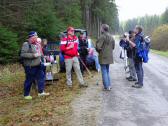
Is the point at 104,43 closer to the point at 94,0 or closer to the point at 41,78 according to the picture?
the point at 41,78

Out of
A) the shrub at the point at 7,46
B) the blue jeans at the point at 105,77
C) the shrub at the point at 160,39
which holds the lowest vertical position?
the shrub at the point at 160,39

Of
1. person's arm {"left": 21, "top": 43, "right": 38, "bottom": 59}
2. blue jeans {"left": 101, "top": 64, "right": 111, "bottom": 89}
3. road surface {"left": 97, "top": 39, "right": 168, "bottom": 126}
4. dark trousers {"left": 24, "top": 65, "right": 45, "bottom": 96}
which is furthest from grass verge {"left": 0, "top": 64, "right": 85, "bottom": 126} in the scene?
person's arm {"left": 21, "top": 43, "right": 38, "bottom": 59}

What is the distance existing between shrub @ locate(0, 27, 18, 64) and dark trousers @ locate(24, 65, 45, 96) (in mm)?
7703

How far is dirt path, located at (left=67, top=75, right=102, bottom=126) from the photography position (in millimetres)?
8859

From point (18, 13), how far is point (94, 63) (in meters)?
6.94

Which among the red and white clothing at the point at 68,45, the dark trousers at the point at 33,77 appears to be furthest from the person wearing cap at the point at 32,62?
the red and white clothing at the point at 68,45

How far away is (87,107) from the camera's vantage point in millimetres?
10281

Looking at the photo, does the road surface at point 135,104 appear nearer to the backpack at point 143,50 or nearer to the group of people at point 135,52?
the group of people at point 135,52

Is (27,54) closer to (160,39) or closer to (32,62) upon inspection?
(32,62)

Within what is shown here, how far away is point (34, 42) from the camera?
11945mm

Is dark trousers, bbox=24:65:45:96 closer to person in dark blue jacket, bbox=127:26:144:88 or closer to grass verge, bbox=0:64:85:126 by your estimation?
grass verge, bbox=0:64:85:126

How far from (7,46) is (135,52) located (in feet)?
27.7

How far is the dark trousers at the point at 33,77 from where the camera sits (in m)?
11.9

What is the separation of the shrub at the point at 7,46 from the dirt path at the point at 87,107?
758 cm
